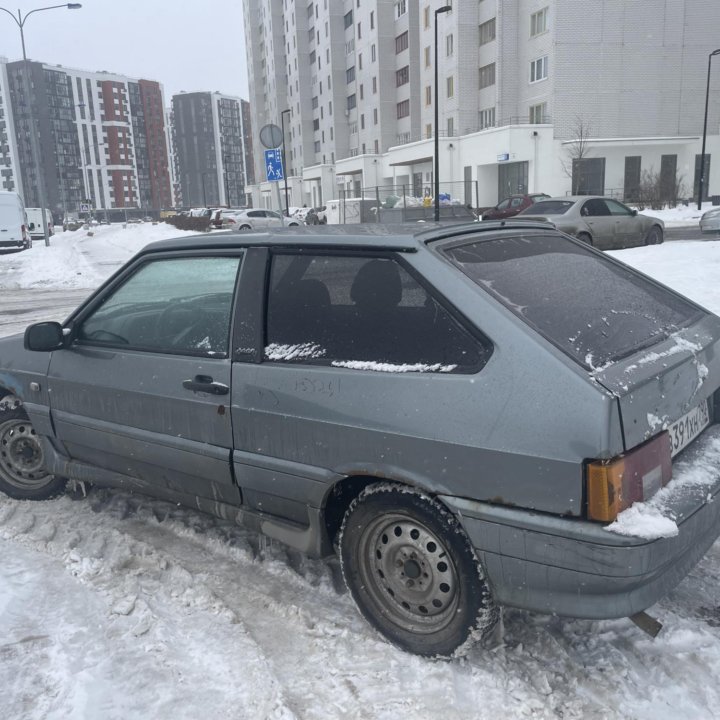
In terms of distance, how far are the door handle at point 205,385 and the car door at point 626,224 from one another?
629 inches

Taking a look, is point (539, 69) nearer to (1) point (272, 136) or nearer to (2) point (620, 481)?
(1) point (272, 136)

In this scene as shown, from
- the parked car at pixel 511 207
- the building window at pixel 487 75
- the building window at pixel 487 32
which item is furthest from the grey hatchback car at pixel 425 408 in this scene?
the building window at pixel 487 32

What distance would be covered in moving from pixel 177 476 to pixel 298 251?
48.7 inches

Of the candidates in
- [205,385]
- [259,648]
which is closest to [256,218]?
[205,385]

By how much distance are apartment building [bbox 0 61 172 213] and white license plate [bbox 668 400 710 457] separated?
439 feet

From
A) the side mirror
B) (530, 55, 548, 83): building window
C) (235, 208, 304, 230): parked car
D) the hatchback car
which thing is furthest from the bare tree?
the side mirror

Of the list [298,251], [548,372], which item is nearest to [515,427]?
[548,372]

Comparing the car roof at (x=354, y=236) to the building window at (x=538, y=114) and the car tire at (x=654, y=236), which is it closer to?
the car tire at (x=654, y=236)

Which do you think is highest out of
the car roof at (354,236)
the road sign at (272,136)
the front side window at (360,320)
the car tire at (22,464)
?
the road sign at (272,136)

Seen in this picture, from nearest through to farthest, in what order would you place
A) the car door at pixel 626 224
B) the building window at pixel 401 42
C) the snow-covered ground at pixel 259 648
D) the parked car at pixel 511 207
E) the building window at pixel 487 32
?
the snow-covered ground at pixel 259 648 < the car door at pixel 626 224 < the parked car at pixel 511 207 < the building window at pixel 487 32 < the building window at pixel 401 42

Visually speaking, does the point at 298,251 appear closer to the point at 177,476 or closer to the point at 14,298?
the point at 177,476

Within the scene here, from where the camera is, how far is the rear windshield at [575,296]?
256 centimetres

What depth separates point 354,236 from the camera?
2980mm

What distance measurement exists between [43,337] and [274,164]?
9.31 metres
